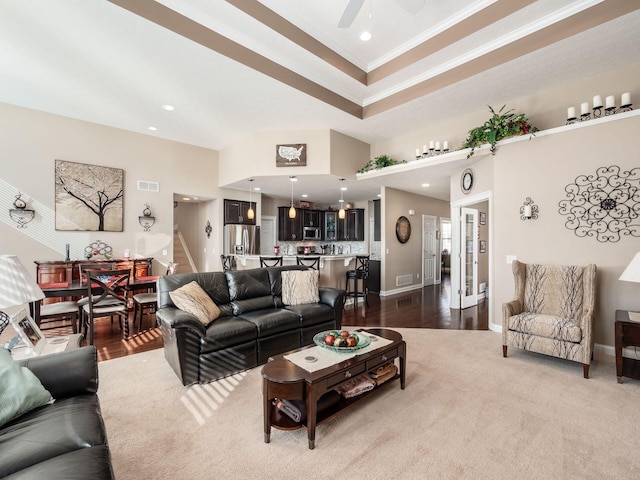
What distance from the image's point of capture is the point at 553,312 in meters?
3.61

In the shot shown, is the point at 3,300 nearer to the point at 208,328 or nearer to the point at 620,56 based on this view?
the point at 208,328

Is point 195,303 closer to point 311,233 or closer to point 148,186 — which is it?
point 148,186

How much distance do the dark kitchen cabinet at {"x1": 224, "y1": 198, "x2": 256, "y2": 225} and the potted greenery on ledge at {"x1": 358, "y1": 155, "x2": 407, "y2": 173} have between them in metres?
3.26

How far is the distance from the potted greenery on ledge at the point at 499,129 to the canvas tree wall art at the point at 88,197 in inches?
265

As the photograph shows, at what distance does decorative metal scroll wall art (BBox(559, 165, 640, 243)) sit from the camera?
3.42m

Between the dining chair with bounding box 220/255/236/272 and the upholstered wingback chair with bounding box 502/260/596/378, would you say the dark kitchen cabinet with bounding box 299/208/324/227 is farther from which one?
the upholstered wingback chair with bounding box 502/260/596/378

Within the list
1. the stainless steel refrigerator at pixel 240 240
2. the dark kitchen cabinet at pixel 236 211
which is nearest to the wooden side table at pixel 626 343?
the stainless steel refrigerator at pixel 240 240

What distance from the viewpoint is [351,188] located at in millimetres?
7492

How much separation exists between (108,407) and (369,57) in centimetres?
528

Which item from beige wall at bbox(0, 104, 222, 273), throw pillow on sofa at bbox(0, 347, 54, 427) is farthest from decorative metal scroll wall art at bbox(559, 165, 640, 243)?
beige wall at bbox(0, 104, 222, 273)

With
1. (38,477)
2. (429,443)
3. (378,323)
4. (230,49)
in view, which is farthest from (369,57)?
(38,477)

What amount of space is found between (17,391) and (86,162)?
18.3 ft

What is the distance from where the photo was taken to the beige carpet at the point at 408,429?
180 centimetres

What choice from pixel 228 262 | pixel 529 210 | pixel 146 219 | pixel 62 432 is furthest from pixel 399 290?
pixel 62 432
